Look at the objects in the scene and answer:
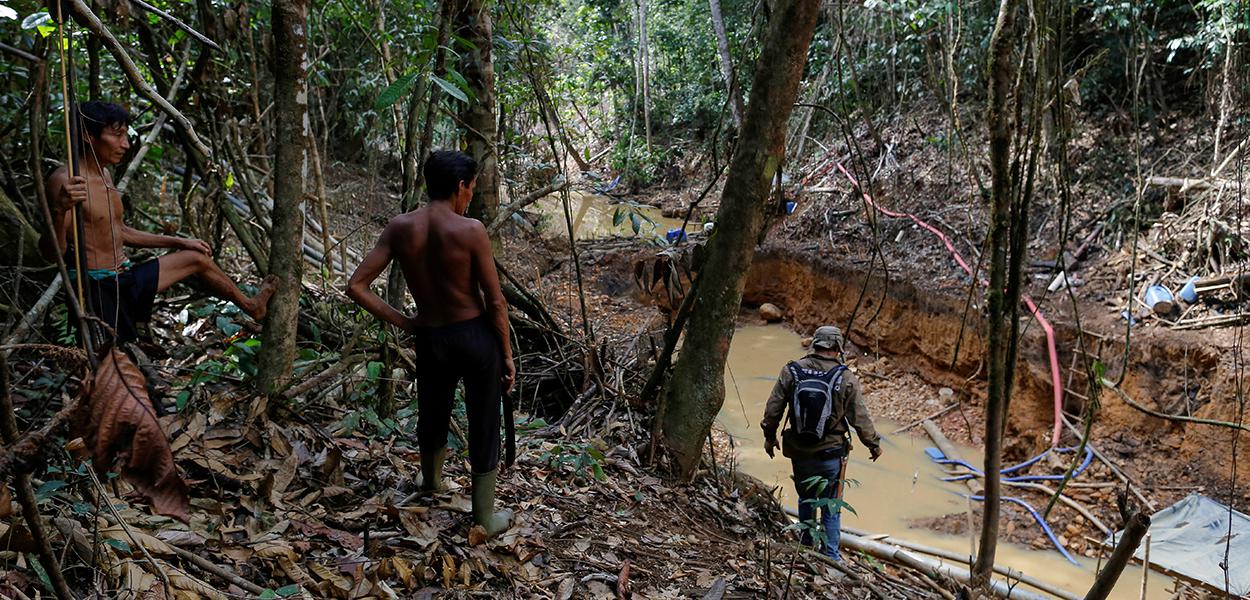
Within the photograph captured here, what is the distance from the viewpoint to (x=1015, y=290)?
9.22 feet

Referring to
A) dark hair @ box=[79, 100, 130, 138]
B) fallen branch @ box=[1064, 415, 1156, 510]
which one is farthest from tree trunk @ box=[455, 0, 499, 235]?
fallen branch @ box=[1064, 415, 1156, 510]

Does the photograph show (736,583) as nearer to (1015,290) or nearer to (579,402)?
(1015,290)

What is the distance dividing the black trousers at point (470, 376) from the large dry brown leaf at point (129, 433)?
1583 mm

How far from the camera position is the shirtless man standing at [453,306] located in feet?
9.92

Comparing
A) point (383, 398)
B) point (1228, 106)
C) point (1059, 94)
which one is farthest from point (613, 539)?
point (1228, 106)

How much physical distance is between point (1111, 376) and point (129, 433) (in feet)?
31.4

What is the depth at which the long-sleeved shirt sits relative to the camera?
537 centimetres

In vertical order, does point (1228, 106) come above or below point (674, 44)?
below

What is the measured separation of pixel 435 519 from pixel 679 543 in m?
1.27

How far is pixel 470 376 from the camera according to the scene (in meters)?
3.18

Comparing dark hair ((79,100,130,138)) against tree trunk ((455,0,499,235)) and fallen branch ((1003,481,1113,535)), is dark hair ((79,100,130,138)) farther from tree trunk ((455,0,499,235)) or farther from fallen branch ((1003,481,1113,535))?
fallen branch ((1003,481,1113,535))

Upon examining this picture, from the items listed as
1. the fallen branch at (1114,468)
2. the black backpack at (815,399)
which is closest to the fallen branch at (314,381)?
the black backpack at (815,399)

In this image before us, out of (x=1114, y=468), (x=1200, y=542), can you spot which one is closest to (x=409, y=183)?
(x=1200, y=542)

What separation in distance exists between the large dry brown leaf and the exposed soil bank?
5.65 m
